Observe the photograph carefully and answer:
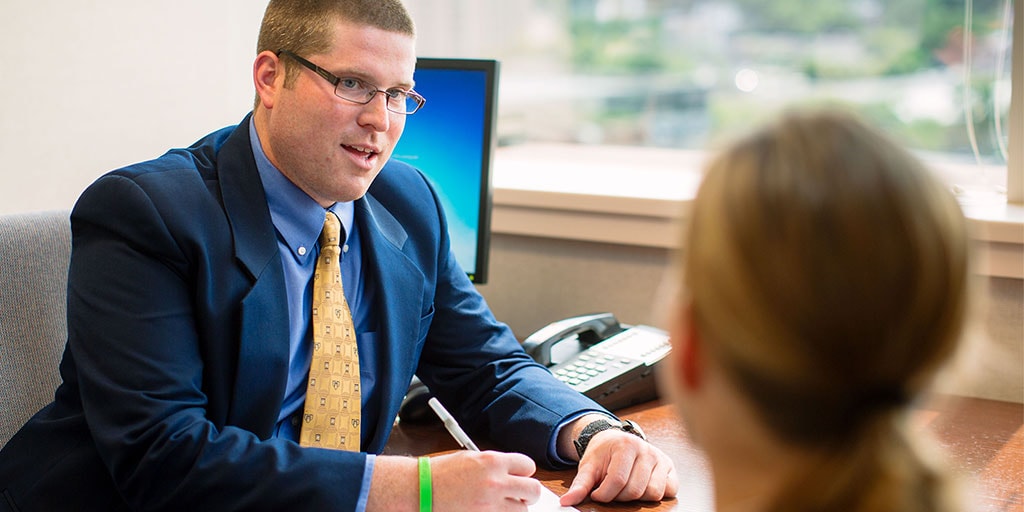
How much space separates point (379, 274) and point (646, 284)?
2.77 ft

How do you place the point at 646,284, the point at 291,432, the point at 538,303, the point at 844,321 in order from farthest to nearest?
1. the point at 538,303
2. the point at 646,284
3. the point at 291,432
4. the point at 844,321

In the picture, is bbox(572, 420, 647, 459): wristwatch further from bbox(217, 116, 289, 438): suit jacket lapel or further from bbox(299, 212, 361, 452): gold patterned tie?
bbox(217, 116, 289, 438): suit jacket lapel

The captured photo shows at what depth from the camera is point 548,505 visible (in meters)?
1.23

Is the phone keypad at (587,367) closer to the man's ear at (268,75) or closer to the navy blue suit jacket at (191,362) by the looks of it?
the navy blue suit jacket at (191,362)

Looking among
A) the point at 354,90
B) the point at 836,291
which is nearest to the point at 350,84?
the point at 354,90

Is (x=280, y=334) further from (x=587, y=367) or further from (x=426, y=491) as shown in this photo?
(x=587, y=367)

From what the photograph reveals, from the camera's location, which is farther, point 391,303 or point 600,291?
point 600,291

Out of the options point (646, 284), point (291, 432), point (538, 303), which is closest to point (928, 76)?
point (646, 284)

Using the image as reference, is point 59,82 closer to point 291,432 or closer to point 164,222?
point 164,222

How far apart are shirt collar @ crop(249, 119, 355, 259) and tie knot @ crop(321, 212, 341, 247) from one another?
1cm

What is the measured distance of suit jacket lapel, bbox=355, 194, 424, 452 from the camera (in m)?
1.40

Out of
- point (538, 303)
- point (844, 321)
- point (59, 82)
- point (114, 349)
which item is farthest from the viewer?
point (538, 303)

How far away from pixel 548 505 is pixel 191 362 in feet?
1.54

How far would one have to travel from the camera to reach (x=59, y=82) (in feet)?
5.30
